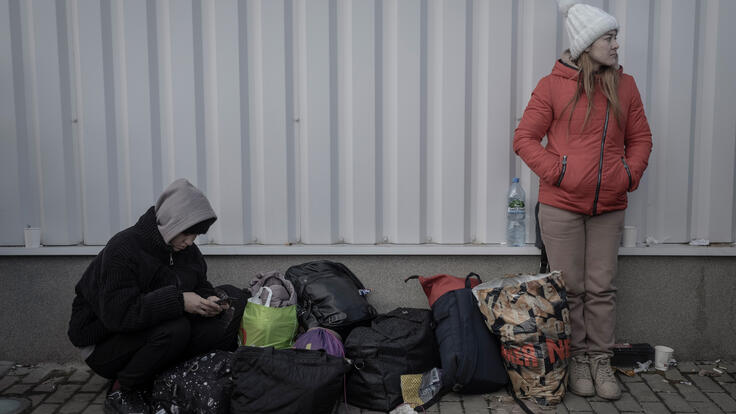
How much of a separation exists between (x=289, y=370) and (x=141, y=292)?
39.9 inches

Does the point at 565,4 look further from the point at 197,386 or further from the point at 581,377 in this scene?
the point at 197,386

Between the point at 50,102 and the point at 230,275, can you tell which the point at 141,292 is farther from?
the point at 50,102

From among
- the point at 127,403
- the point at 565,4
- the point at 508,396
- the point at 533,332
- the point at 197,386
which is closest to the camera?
the point at 197,386

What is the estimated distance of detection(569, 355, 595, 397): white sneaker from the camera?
3873mm

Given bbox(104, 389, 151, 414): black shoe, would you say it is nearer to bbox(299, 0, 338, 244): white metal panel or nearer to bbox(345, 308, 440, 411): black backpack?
bbox(345, 308, 440, 411): black backpack

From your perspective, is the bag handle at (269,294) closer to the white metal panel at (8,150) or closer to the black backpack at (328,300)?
the black backpack at (328,300)

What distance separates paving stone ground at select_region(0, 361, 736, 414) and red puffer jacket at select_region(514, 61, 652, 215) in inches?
48.9

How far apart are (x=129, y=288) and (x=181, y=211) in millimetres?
532

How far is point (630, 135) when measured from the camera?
158 inches

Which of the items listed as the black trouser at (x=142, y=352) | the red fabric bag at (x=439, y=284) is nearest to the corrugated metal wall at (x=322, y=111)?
the red fabric bag at (x=439, y=284)

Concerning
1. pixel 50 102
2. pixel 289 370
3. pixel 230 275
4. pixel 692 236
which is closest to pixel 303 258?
pixel 230 275

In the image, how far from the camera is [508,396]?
3.84 metres

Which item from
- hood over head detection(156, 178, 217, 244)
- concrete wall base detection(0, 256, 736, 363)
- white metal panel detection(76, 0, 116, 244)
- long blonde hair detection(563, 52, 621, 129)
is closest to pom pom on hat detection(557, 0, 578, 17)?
long blonde hair detection(563, 52, 621, 129)

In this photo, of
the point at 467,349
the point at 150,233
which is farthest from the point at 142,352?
the point at 467,349
